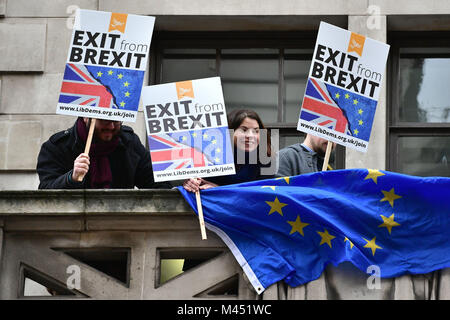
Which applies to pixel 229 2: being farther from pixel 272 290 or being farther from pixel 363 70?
pixel 272 290

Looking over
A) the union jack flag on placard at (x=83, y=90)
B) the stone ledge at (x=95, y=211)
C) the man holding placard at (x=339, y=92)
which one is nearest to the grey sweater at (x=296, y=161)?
the man holding placard at (x=339, y=92)

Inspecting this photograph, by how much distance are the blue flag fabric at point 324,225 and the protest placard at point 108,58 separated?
1.13 meters

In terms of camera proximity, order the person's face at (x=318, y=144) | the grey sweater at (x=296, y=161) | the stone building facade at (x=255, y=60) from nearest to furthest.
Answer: the grey sweater at (x=296, y=161), the person's face at (x=318, y=144), the stone building facade at (x=255, y=60)

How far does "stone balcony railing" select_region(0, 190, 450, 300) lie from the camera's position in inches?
387

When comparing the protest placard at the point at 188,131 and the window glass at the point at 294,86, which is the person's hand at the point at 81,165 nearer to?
the protest placard at the point at 188,131

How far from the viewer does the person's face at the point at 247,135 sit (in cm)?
1042

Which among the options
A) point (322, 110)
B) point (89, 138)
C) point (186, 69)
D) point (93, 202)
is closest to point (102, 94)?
point (89, 138)

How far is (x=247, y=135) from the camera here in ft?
34.4

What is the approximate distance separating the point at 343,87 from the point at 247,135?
98 centimetres

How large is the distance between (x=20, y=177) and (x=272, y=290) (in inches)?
160

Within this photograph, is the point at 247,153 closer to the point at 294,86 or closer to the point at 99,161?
the point at 99,161

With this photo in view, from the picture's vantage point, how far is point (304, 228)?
32.7ft

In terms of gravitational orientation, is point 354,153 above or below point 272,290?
above
